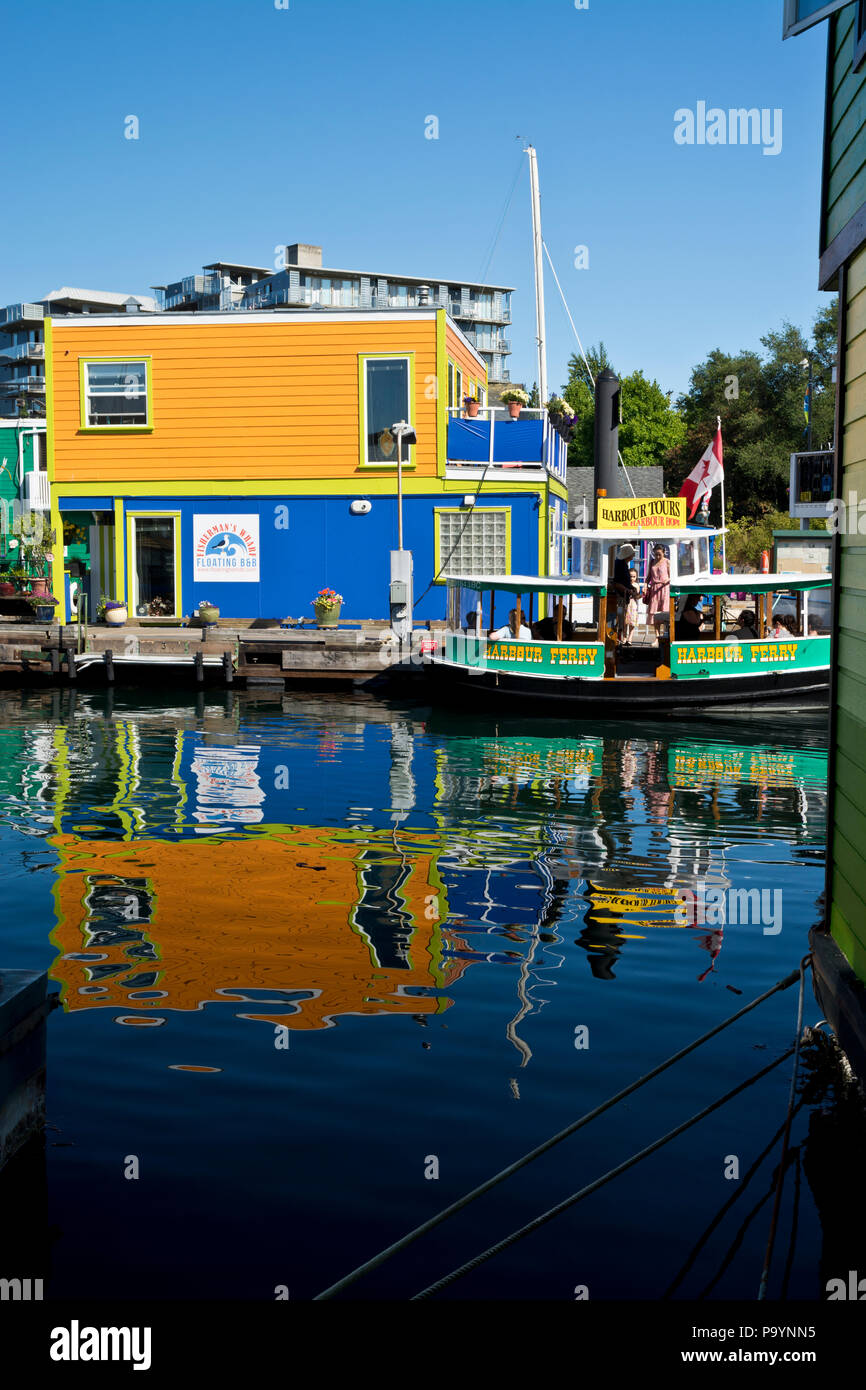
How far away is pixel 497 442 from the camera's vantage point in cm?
2853

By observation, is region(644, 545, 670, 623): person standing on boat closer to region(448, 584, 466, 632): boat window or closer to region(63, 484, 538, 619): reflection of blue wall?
region(448, 584, 466, 632): boat window

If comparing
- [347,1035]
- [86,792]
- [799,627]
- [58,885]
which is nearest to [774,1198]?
[347,1035]

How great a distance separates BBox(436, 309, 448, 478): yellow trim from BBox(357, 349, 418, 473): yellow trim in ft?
1.79

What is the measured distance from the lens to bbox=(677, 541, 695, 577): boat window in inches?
932

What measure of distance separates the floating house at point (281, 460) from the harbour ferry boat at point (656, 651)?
Answer: 471 cm

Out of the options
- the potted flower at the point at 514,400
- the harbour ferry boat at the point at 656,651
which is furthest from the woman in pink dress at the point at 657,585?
the potted flower at the point at 514,400

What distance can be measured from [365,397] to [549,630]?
8.05 metres

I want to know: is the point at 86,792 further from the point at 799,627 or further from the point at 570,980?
the point at 799,627

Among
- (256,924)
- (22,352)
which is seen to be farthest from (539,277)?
(22,352)

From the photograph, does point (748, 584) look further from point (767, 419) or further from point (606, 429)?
point (767, 419)

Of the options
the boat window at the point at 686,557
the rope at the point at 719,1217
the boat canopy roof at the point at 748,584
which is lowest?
the rope at the point at 719,1217

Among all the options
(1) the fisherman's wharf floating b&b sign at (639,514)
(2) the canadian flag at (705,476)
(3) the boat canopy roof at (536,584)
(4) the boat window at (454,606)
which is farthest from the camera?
(4) the boat window at (454,606)

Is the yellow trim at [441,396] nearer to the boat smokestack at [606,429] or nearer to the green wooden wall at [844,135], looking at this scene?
the boat smokestack at [606,429]

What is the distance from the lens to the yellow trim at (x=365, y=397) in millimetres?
28328
